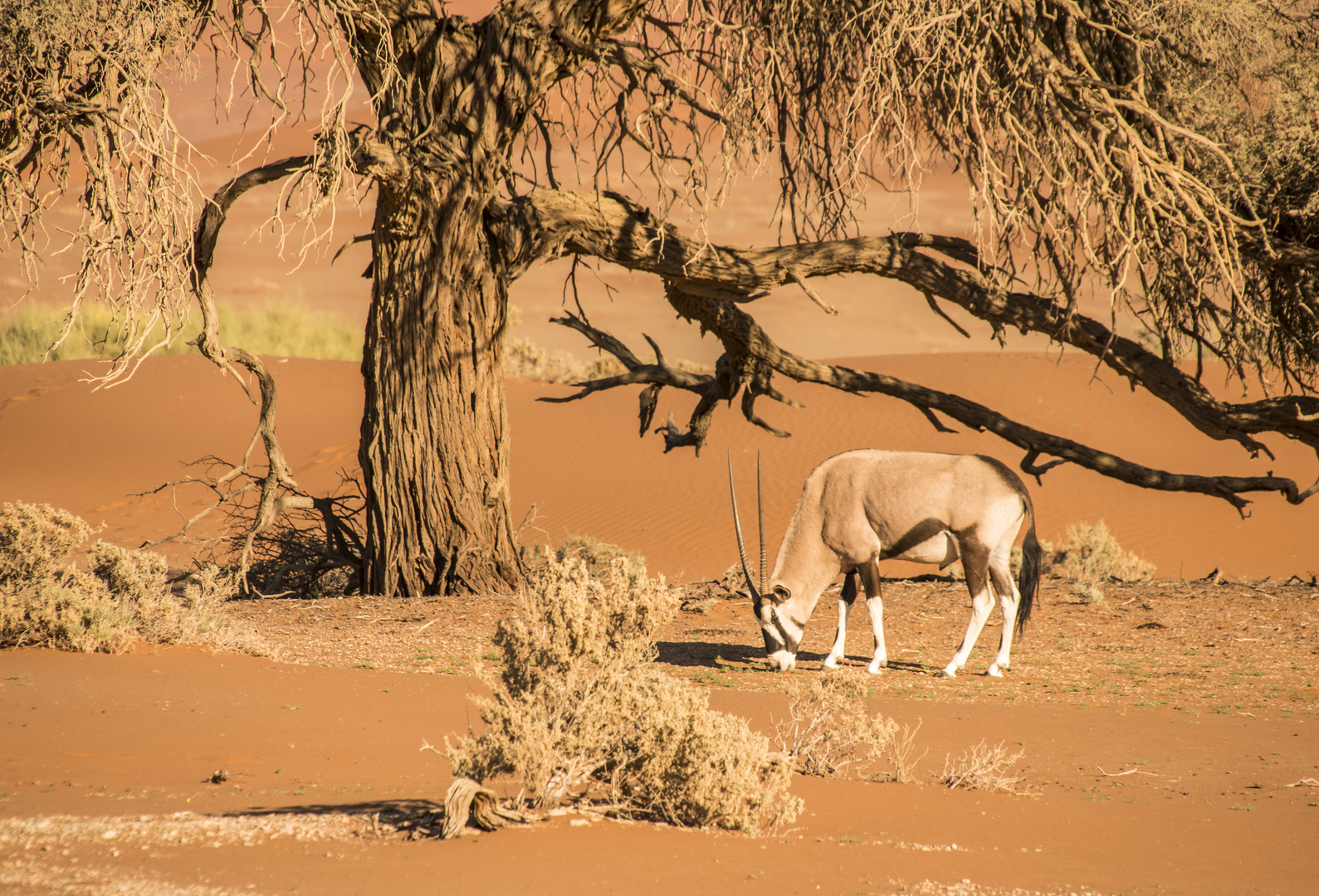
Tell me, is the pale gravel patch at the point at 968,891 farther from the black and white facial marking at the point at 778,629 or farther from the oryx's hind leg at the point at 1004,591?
the oryx's hind leg at the point at 1004,591

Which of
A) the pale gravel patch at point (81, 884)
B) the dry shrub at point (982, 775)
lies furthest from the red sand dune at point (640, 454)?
the pale gravel patch at point (81, 884)

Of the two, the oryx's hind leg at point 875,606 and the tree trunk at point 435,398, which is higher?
the tree trunk at point 435,398

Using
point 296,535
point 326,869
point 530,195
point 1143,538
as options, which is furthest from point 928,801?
point 1143,538

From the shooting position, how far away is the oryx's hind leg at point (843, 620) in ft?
25.6

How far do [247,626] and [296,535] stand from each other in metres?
4.26

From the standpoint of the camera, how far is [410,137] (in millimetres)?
8734

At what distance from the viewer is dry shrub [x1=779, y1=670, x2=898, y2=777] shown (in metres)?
4.80

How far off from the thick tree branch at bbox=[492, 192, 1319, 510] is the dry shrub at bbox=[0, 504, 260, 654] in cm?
402

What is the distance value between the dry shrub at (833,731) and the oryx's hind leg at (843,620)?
2.31 meters

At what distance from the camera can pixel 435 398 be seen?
9.28 meters

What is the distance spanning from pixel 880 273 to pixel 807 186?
55.3 inches

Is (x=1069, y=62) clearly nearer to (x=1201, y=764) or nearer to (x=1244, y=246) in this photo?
(x=1244, y=246)

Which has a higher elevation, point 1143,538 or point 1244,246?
point 1244,246

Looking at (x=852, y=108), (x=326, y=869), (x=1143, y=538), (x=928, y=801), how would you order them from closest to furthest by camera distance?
(x=326, y=869) < (x=928, y=801) < (x=852, y=108) < (x=1143, y=538)
